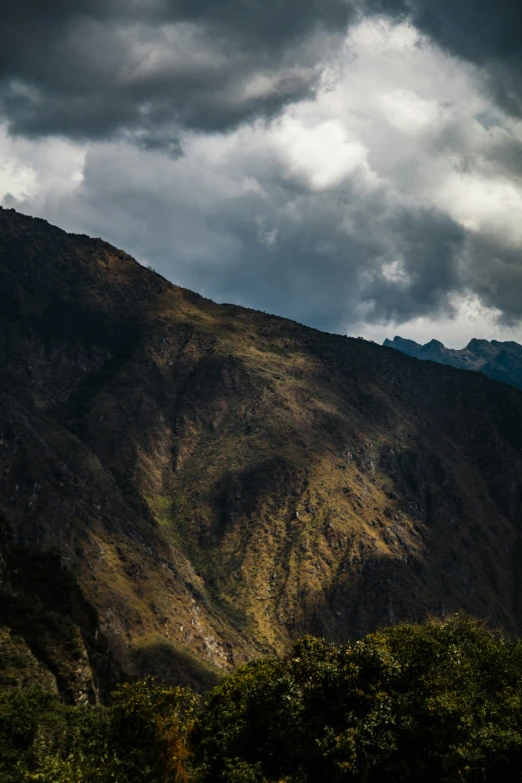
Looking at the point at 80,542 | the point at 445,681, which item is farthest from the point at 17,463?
the point at 445,681

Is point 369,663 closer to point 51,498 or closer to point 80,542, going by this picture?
point 80,542

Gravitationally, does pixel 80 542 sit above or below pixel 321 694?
below

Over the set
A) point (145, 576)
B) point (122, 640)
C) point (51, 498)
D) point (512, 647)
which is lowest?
point (122, 640)

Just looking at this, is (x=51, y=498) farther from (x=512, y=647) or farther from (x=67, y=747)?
(x=512, y=647)

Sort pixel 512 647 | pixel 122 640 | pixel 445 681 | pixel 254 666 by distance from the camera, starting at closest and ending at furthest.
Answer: pixel 445 681 < pixel 512 647 < pixel 254 666 < pixel 122 640

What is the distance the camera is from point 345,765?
4625 cm

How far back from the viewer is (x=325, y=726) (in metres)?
50.4

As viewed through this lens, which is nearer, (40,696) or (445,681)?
(445,681)

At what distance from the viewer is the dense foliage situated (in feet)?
158

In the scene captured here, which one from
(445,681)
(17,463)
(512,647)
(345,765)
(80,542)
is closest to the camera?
(345,765)

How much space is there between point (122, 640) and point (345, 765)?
12184cm

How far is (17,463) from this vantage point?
→ 19000cm

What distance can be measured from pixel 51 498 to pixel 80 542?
55.6 feet

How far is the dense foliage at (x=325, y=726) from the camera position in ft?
158
